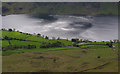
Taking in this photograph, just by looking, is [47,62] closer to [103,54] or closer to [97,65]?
[97,65]

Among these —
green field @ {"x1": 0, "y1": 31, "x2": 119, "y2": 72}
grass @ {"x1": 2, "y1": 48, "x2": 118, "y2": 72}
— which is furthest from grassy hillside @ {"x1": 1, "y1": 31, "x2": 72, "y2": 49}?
grass @ {"x1": 2, "y1": 48, "x2": 118, "y2": 72}

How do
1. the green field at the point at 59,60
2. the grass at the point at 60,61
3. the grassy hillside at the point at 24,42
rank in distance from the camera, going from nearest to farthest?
the grass at the point at 60,61
the green field at the point at 59,60
the grassy hillside at the point at 24,42

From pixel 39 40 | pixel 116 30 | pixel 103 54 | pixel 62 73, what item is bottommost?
pixel 62 73

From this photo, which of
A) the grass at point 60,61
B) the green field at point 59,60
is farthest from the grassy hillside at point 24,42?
the grass at point 60,61

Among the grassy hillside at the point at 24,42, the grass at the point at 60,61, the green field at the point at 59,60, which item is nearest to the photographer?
the grass at the point at 60,61

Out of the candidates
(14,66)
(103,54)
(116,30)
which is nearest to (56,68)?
(14,66)

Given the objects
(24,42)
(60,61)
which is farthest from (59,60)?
(24,42)

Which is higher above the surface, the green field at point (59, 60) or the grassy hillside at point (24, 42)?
the grassy hillside at point (24, 42)

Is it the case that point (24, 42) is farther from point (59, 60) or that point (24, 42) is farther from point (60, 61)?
point (60, 61)

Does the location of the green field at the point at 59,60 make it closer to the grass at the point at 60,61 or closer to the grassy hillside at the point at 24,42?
the grass at the point at 60,61

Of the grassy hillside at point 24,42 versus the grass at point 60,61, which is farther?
the grassy hillside at point 24,42

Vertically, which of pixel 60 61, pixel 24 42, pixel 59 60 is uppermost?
pixel 24 42
